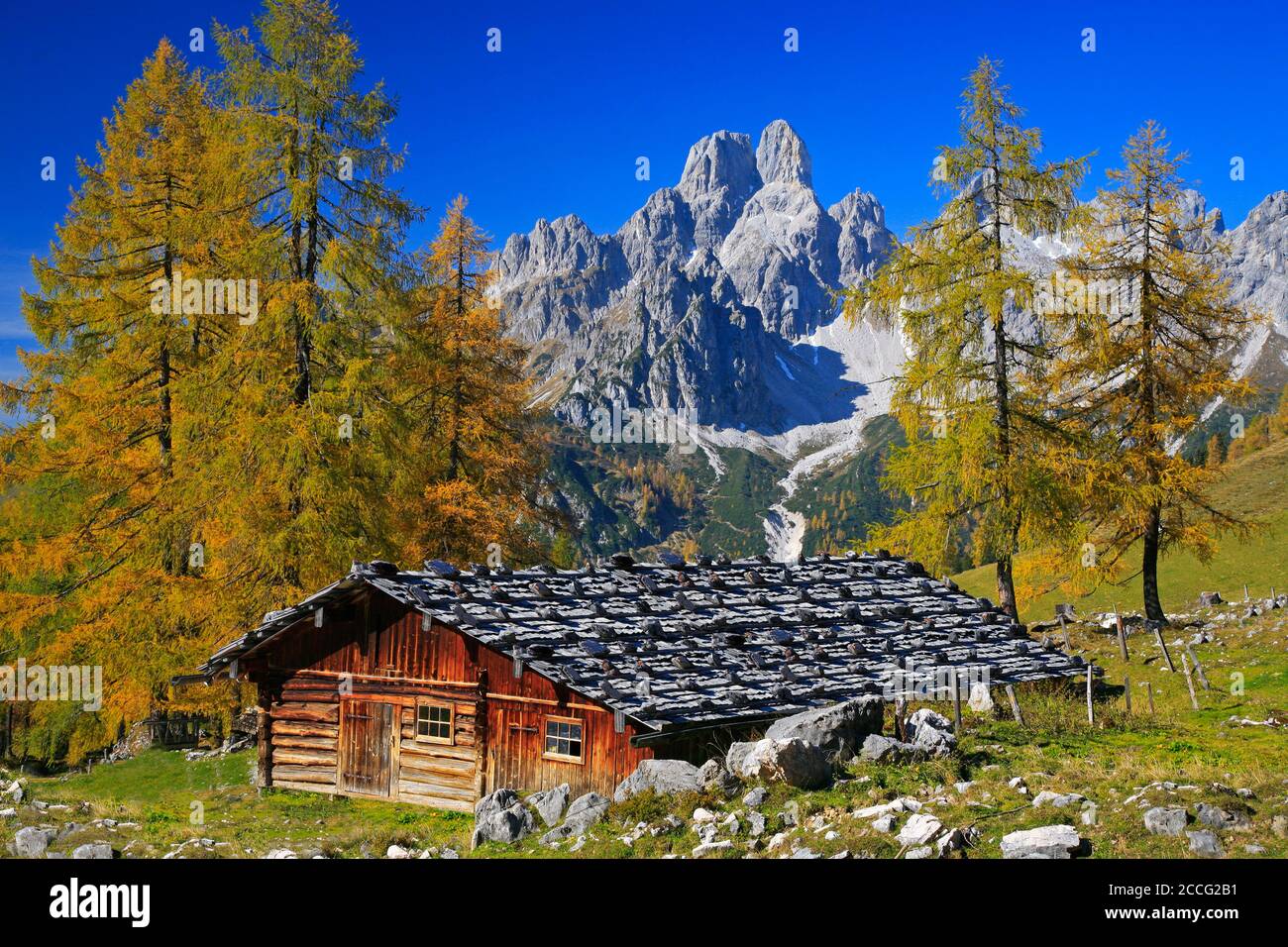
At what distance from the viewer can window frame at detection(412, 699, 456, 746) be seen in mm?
20094

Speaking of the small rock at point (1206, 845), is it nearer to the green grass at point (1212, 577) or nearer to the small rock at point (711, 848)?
the small rock at point (711, 848)

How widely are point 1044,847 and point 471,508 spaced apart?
70.1 ft

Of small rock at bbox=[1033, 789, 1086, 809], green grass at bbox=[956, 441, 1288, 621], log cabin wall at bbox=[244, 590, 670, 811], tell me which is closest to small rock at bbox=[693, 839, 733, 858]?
small rock at bbox=[1033, 789, 1086, 809]

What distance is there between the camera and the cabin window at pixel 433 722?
2031cm

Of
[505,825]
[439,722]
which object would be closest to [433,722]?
[439,722]

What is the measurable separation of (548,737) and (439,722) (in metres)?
2.95

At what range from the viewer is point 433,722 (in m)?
20.5

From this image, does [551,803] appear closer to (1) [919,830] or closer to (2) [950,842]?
(1) [919,830]

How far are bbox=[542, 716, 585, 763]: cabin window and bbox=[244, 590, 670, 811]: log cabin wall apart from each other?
4cm

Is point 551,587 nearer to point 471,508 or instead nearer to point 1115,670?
point 471,508

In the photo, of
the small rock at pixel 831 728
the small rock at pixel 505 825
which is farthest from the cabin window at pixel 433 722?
the small rock at pixel 831 728

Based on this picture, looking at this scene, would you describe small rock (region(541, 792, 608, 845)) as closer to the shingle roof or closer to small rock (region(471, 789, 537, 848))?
small rock (region(471, 789, 537, 848))

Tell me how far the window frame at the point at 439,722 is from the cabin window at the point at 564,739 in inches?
97.2
